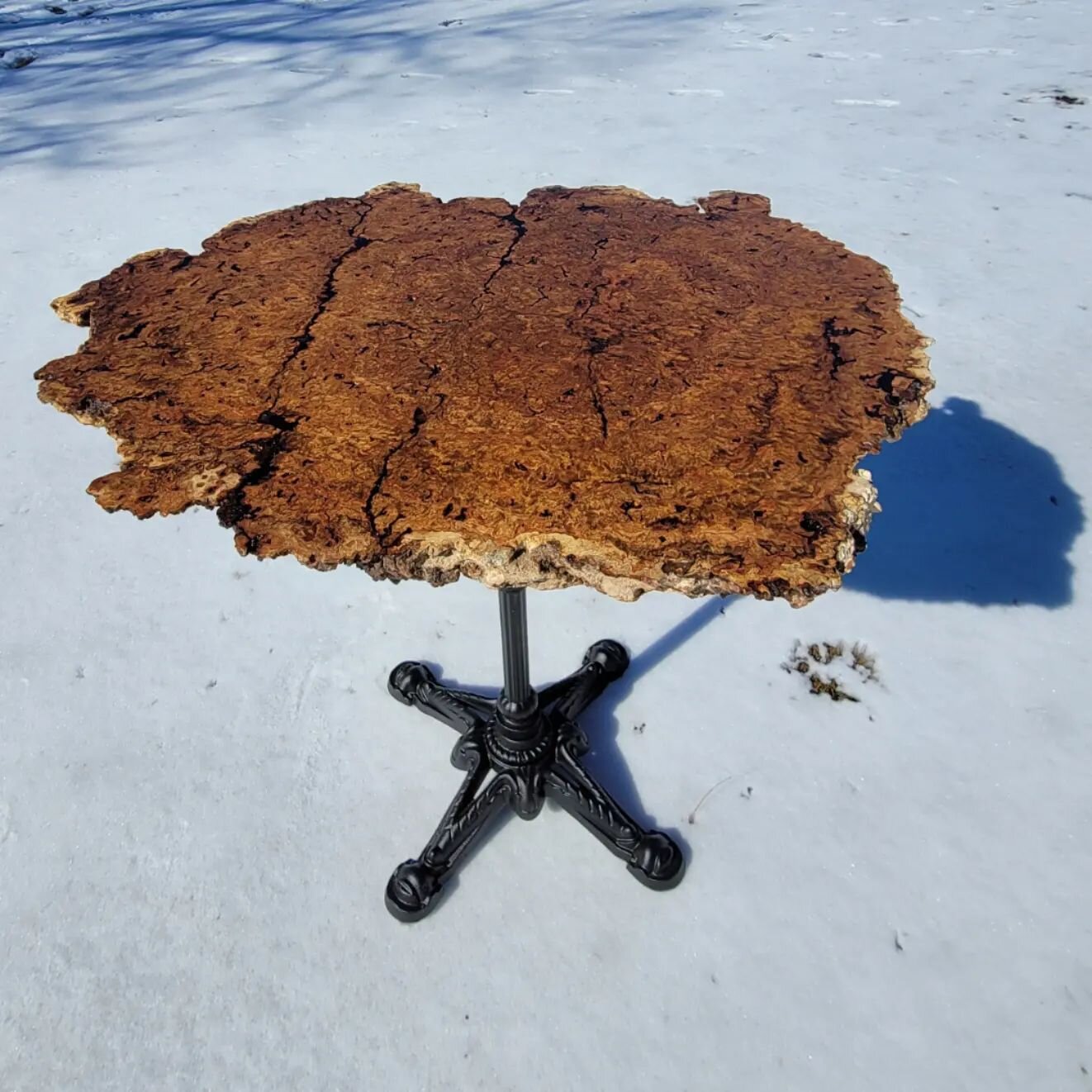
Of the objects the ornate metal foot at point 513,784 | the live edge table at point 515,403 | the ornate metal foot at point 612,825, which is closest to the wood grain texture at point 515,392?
the live edge table at point 515,403

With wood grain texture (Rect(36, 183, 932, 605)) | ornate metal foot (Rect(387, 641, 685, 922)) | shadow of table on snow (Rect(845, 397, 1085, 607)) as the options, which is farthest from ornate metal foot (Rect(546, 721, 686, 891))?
shadow of table on snow (Rect(845, 397, 1085, 607))

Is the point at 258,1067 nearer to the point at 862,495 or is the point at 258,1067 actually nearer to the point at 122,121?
the point at 862,495

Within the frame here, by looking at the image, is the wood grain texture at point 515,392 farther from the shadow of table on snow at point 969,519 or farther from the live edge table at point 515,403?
the shadow of table on snow at point 969,519

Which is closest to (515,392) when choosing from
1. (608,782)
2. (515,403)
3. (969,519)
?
(515,403)

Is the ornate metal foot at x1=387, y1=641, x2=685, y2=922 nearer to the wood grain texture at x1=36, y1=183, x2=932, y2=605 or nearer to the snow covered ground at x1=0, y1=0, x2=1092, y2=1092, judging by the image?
the snow covered ground at x1=0, y1=0, x2=1092, y2=1092

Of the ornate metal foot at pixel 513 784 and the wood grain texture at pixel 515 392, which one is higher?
the wood grain texture at pixel 515 392

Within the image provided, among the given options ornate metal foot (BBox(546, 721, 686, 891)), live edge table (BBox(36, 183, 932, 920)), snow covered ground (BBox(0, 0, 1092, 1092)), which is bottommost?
snow covered ground (BBox(0, 0, 1092, 1092))

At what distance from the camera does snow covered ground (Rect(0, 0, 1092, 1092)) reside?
55.2 inches

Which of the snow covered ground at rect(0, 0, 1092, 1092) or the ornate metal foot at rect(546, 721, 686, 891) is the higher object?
the ornate metal foot at rect(546, 721, 686, 891)

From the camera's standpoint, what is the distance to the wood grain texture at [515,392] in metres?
0.99

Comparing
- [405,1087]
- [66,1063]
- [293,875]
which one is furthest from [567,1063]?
[66,1063]

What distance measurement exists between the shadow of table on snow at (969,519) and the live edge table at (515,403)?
3.25 feet

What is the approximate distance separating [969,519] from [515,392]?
1.70 metres

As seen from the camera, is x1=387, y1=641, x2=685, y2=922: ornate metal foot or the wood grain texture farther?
x1=387, y1=641, x2=685, y2=922: ornate metal foot
